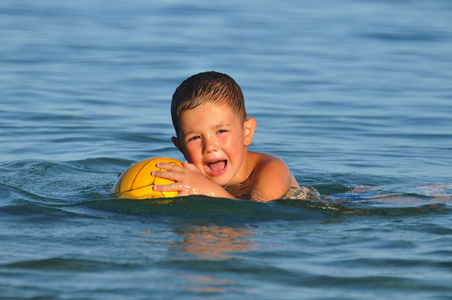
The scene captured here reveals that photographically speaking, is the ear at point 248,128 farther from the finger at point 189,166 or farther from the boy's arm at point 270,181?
the finger at point 189,166

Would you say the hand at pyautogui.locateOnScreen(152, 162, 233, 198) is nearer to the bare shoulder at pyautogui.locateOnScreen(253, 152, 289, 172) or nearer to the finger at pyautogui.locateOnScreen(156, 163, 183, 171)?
the finger at pyautogui.locateOnScreen(156, 163, 183, 171)

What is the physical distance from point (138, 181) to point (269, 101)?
7.25 m

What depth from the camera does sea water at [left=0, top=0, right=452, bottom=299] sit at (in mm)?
4496

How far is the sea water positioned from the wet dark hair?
2.83 ft

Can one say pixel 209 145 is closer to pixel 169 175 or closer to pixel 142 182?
pixel 169 175

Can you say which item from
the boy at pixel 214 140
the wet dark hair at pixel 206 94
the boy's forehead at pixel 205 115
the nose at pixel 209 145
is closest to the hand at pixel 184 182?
the boy at pixel 214 140

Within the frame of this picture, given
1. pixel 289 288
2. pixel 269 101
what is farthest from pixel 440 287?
pixel 269 101

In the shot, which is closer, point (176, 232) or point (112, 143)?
point (176, 232)

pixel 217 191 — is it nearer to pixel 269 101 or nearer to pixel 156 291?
pixel 156 291

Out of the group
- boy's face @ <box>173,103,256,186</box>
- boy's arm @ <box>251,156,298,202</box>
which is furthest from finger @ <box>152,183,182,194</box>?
boy's arm @ <box>251,156,298,202</box>

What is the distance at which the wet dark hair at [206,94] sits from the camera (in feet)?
20.3

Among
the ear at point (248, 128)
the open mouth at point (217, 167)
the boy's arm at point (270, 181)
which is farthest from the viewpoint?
the ear at point (248, 128)

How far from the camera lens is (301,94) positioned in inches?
530

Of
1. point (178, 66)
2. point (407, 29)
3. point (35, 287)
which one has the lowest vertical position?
point (35, 287)
